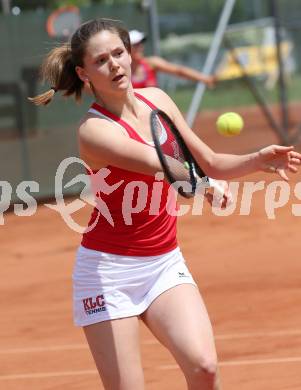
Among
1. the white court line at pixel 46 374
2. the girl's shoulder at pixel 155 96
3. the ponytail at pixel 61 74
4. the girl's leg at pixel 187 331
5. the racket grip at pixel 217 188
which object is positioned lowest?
the white court line at pixel 46 374

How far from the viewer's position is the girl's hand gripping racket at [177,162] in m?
4.19

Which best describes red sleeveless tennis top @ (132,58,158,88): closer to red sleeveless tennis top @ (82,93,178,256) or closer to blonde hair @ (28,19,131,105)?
blonde hair @ (28,19,131,105)

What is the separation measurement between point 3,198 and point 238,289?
6.21 metres

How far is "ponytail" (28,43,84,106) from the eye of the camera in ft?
14.7

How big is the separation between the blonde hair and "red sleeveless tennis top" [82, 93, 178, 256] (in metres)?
0.22

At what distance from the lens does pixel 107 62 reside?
429cm

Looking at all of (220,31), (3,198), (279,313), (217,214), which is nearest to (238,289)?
(279,313)

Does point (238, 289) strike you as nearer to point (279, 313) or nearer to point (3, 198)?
point (279, 313)

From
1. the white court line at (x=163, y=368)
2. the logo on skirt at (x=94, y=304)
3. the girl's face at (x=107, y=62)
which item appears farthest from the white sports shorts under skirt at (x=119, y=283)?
the white court line at (x=163, y=368)

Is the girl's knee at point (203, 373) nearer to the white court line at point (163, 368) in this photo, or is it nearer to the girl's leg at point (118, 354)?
the girl's leg at point (118, 354)

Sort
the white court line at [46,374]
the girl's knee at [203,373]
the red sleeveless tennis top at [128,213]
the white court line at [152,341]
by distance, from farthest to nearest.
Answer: the white court line at [152,341] → the white court line at [46,374] → the red sleeveless tennis top at [128,213] → the girl's knee at [203,373]

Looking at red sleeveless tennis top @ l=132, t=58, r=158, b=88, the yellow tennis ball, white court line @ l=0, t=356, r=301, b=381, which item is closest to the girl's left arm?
the yellow tennis ball

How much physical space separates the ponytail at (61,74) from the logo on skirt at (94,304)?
88 cm

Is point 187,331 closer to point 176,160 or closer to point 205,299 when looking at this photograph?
point 176,160
